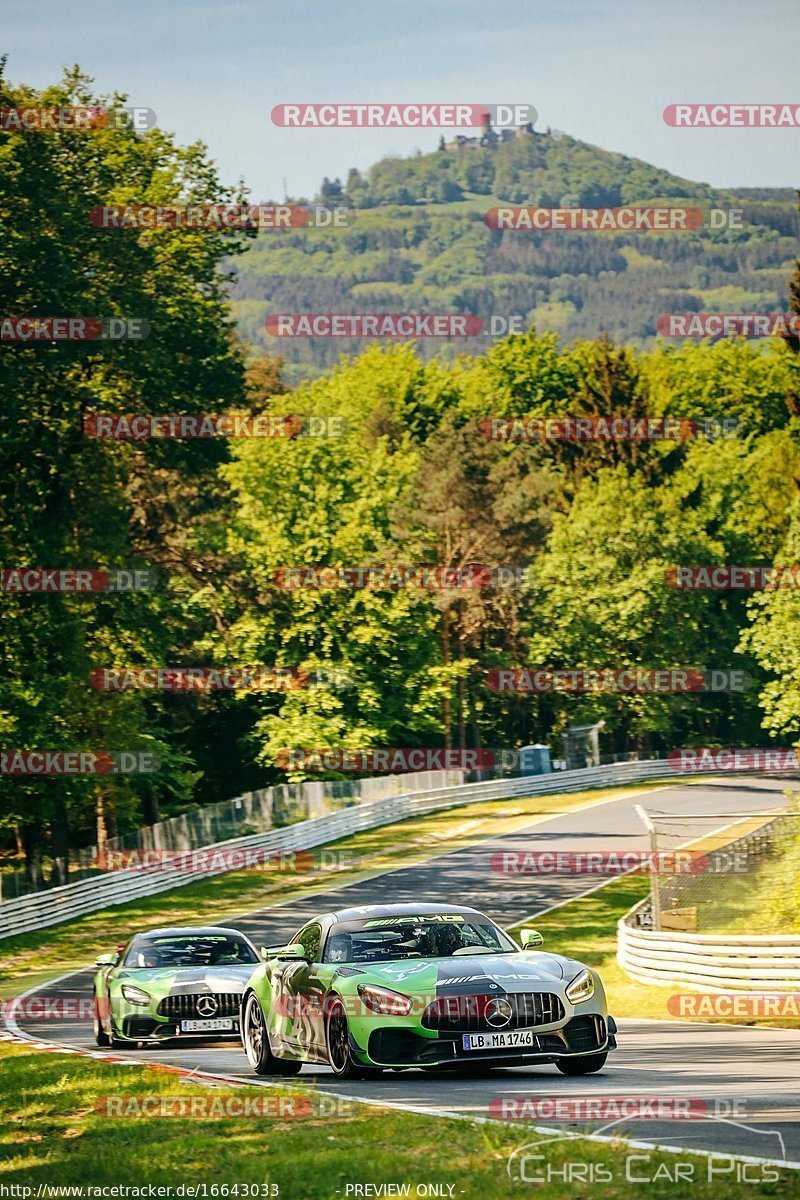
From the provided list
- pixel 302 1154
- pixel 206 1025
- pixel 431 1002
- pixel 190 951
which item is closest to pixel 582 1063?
pixel 431 1002

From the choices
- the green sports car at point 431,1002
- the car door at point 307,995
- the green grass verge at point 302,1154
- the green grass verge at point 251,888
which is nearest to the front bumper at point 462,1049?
the green sports car at point 431,1002

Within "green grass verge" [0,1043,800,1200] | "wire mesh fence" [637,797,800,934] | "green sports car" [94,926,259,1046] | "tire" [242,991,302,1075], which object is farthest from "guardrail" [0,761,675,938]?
"green grass verge" [0,1043,800,1200]

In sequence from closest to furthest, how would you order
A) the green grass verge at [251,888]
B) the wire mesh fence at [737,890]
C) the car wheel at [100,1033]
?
the car wheel at [100,1033], the wire mesh fence at [737,890], the green grass verge at [251,888]

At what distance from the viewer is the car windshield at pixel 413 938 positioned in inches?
499

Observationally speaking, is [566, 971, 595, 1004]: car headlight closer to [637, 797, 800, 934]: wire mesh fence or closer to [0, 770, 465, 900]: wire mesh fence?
[637, 797, 800, 934]: wire mesh fence

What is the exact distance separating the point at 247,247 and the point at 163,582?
1028 centimetres

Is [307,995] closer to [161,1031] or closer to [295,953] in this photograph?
[295,953]

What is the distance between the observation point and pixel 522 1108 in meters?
9.87

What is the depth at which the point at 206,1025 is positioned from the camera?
56.1 feet

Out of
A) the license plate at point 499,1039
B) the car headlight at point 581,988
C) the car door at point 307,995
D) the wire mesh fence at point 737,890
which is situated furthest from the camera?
the wire mesh fence at point 737,890

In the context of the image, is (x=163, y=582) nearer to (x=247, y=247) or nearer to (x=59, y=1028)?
(x=247, y=247)

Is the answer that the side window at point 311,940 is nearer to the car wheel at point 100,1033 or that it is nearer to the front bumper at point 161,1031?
the front bumper at point 161,1031

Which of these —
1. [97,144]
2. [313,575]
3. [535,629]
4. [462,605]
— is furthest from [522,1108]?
[535,629]

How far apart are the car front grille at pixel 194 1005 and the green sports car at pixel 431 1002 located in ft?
13.0
